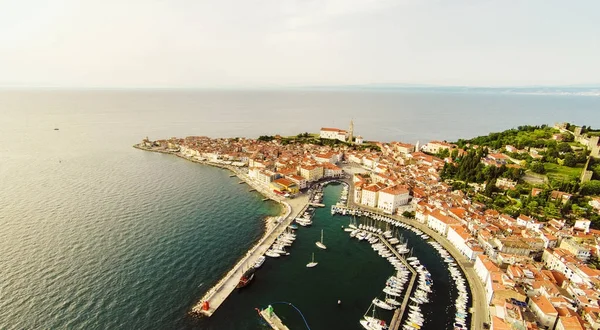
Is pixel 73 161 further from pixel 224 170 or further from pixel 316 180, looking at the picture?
pixel 316 180

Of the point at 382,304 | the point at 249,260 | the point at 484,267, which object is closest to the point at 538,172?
the point at 484,267

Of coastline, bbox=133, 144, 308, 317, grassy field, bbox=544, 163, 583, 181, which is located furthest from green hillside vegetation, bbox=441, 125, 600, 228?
coastline, bbox=133, 144, 308, 317

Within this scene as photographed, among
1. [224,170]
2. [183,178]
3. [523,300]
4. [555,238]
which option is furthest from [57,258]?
[555,238]

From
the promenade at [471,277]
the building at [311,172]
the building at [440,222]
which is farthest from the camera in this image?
the building at [311,172]

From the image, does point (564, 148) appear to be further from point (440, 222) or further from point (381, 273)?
point (381, 273)

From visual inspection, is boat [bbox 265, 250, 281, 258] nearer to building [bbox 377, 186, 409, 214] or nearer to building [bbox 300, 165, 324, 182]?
building [bbox 377, 186, 409, 214]

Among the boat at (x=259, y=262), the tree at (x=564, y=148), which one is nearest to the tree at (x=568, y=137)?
the tree at (x=564, y=148)

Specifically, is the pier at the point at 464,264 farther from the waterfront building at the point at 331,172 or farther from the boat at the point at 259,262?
the boat at the point at 259,262
